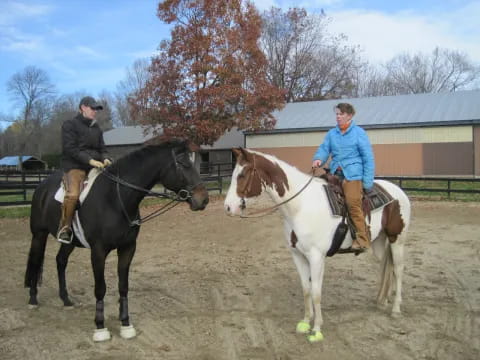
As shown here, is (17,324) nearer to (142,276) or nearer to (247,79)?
(142,276)

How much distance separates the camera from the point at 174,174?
4.32 meters

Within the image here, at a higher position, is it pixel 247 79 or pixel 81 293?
pixel 247 79

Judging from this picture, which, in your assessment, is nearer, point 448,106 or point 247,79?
point 247,79

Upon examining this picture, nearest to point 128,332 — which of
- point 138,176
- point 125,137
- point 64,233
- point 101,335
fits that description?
point 101,335

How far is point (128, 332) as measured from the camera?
430cm

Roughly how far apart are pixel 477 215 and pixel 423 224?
253cm

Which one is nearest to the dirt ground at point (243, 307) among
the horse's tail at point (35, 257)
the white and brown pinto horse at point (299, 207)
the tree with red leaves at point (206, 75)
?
the horse's tail at point (35, 257)

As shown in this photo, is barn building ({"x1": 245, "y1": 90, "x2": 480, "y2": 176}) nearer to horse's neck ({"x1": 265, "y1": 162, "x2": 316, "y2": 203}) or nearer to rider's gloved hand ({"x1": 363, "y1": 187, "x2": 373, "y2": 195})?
rider's gloved hand ({"x1": 363, "y1": 187, "x2": 373, "y2": 195})

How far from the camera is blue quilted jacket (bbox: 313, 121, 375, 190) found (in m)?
4.51

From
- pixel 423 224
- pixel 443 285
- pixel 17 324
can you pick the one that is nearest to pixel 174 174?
pixel 17 324

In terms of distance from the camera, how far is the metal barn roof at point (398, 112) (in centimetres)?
2453

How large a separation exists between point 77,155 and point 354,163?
3206 mm

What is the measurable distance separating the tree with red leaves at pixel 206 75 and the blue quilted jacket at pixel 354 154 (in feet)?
48.9

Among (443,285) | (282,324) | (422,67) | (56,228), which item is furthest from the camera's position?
(422,67)
